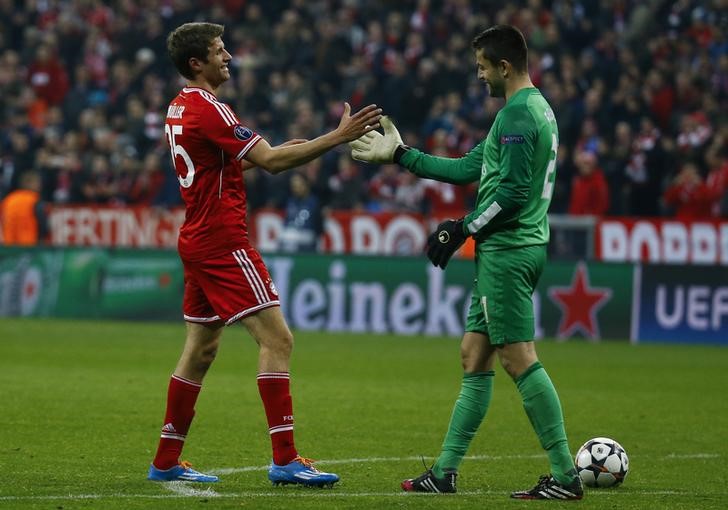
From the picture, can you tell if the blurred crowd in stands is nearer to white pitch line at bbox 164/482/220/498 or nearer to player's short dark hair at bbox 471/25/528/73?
player's short dark hair at bbox 471/25/528/73

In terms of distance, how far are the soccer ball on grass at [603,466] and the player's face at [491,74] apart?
6.66 feet

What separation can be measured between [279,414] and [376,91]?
18.6 m

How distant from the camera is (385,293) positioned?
20.0 metres

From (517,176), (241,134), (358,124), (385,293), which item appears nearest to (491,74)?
(517,176)

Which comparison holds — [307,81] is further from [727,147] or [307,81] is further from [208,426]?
[208,426]

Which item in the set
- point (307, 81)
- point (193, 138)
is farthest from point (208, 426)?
point (307, 81)

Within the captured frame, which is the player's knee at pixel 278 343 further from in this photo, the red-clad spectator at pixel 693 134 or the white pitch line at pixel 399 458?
the red-clad spectator at pixel 693 134

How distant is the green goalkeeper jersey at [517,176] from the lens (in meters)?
6.89

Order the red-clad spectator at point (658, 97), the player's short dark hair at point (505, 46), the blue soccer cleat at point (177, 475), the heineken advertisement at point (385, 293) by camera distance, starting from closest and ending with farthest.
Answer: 1. the player's short dark hair at point (505, 46)
2. the blue soccer cleat at point (177, 475)
3. the heineken advertisement at point (385, 293)
4. the red-clad spectator at point (658, 97)

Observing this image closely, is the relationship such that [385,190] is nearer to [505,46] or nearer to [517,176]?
[505,46]

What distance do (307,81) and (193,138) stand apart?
1921 cm

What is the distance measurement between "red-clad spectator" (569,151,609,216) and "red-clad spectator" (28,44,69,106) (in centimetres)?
1199

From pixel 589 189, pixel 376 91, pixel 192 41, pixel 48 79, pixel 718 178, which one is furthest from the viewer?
pixel 48 79

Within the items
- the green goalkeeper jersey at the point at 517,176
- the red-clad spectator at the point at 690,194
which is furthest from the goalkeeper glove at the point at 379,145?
the red-clad spectator at the point at 690,194
